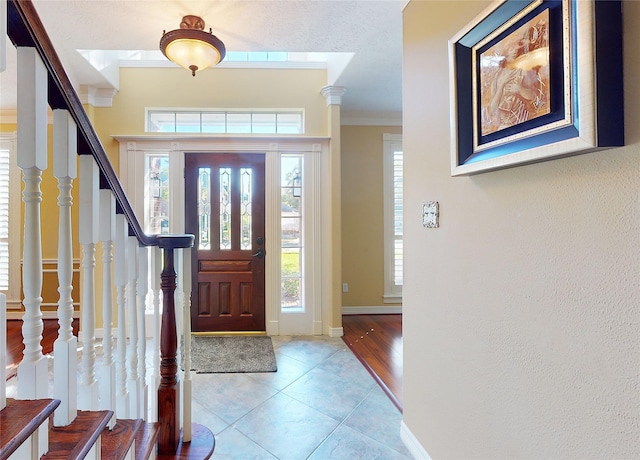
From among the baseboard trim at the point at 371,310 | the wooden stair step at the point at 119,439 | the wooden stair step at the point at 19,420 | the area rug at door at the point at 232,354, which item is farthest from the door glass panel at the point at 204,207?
the wooden stair step at the point at 19,420

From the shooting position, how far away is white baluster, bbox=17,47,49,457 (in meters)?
0.75

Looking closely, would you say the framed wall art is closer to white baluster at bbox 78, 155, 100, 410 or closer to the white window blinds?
white baluster at bbox 78, 155, 100, 410

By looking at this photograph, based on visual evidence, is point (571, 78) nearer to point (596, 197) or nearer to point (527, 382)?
point (596, 197)

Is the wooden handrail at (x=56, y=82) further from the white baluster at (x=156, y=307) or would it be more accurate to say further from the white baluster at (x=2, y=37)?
the white baluster at (x=156, y=307)

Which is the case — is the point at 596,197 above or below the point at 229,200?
below

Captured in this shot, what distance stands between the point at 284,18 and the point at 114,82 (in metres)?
2.23

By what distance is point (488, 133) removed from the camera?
1.15 m

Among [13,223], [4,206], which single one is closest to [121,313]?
[13,223]

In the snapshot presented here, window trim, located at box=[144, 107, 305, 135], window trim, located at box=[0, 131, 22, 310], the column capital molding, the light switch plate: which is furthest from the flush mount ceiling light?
window trim, located at box=[0, 131, 22, 310]

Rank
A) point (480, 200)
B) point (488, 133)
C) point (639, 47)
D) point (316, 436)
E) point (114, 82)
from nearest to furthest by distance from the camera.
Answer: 1. point (639, 47)
2. point (488, 133)
3. point (480, 200)
4. point (316, 436)
5. point (114, 82)

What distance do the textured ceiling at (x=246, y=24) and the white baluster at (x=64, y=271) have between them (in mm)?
1700

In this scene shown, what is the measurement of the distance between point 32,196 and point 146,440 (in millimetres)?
976

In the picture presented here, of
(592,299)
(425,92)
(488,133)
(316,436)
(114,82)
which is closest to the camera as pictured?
(592,299)

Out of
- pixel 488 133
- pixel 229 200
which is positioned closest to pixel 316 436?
pixel 488 133
